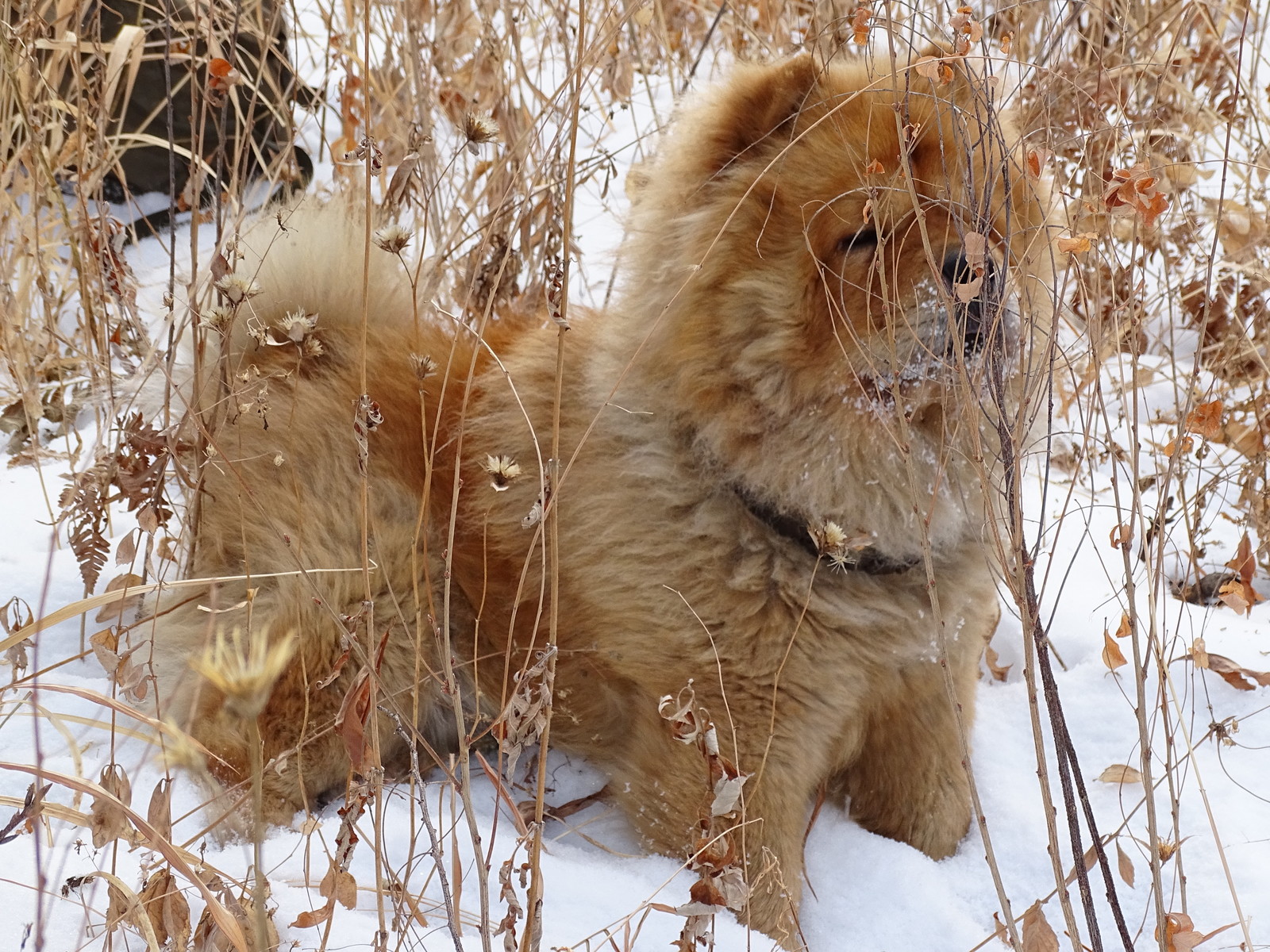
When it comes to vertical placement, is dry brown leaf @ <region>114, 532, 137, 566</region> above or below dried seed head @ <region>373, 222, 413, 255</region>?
below

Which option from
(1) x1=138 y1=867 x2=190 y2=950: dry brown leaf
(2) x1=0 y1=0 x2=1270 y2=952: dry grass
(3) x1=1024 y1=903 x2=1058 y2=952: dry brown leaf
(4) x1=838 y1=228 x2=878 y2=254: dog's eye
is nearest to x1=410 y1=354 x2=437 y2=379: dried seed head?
(2) x1=0 y1=0 x2=1270 y2=952: dry grass

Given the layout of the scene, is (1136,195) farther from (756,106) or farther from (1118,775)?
(1118,775)

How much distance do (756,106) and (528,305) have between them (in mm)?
1374

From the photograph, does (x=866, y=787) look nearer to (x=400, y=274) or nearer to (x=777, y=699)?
(x=777, y=699)

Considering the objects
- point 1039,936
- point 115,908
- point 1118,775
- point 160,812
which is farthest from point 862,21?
point 1118,775

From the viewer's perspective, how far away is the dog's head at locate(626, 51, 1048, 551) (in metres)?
1.94

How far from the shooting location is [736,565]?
2.09 m

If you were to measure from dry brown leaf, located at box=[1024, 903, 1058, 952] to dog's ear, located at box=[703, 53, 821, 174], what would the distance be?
1.40 m

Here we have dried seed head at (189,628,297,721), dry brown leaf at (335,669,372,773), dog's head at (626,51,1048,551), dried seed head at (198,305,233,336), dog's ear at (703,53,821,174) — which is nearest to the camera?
dried seed head at (189,628,297,721)

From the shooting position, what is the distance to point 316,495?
7.98 feet

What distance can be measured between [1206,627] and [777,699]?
52.5 inches

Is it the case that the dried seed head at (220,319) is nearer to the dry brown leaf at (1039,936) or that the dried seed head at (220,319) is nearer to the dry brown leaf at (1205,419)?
the dry brown leaf at (1039,936)

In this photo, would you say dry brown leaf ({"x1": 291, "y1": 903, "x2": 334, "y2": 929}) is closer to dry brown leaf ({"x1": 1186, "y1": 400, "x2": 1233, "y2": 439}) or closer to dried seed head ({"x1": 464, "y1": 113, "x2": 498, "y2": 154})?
dried seed head ({"x1": 464, "y1": 113, "x2": 498, "y2": 154})

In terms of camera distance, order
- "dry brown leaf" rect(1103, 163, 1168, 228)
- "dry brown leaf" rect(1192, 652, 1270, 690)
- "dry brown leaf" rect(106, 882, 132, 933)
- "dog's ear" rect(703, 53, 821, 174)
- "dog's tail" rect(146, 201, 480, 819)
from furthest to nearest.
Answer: "dry brown leaf" rect(1192, 652, 1270, 690)
"dog's tail" rect(146, 201, 480, 819)
"dog's ear" rect(703, 53, 821, 174)
"dry brown leaf" rect(1103, 163, 1168, 228)
"dry brown leaf" rect(106, 882, 132, 933)
